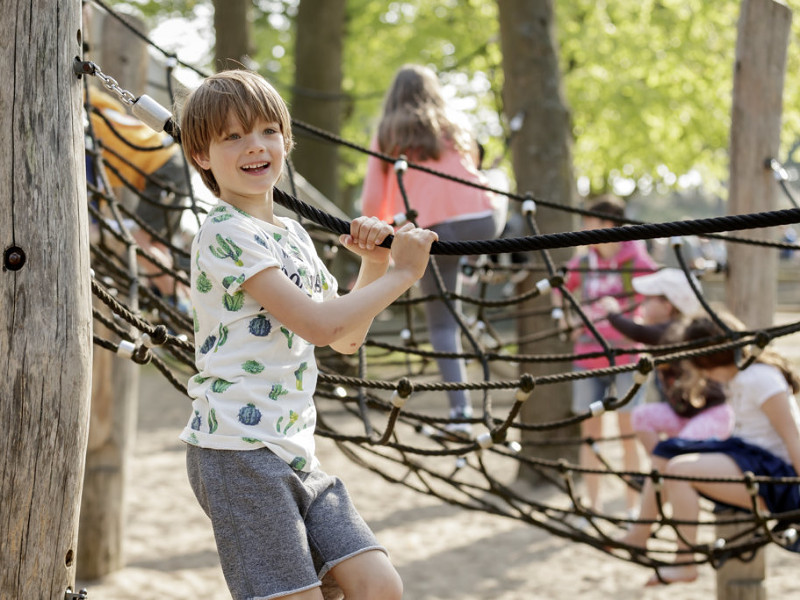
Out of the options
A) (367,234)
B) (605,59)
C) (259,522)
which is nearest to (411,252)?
(367,234)

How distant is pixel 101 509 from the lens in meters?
4.45

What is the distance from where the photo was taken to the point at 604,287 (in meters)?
4.92

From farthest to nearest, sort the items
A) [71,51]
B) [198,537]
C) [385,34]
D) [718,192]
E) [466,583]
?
1. [718,192]
2. [385,34]
3. [198,537]
4. [466,583]
5. [71,51]

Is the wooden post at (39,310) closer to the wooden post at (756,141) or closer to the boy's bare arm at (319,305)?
the boy's bare arm at (319,305)

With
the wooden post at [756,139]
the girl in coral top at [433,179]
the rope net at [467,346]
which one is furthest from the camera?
the wooden post at [756,139]

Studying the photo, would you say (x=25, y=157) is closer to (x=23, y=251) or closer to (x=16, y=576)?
(x=23, y=251)

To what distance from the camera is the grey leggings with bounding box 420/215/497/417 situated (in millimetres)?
3443

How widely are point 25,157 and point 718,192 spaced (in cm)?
1609

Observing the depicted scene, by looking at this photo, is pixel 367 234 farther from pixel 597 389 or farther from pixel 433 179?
pixel 597 389

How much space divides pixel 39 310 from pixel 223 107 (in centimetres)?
43

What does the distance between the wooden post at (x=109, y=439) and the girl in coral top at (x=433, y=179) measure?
131cm

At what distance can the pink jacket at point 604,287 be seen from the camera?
4699mm

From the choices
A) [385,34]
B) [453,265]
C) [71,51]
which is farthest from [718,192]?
[71,51]

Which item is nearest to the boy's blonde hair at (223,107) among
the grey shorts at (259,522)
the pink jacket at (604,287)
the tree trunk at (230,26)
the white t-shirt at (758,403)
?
the grey shorts at (259,522)
